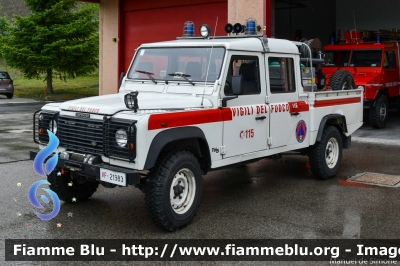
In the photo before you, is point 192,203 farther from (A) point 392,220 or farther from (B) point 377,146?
(B) point 377,146

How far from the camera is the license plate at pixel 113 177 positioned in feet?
17.5

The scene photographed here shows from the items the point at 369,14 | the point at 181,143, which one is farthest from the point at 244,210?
the point at 369,14

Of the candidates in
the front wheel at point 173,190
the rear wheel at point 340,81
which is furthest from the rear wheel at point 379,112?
the front wheel at point 173,190

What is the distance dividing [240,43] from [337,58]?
9.79m

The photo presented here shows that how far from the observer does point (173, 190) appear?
577 cm

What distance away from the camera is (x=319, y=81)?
9375 mm

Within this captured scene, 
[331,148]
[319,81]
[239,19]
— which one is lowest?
[331,148]

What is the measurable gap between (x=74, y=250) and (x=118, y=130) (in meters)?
1.28

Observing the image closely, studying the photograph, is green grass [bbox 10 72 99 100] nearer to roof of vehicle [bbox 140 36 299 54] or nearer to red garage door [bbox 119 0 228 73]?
red garage door [bbox 119 0 228 73]

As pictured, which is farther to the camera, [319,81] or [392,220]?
[319,81]

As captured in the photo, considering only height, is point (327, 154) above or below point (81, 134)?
below

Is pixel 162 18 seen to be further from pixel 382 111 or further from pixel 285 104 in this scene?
pixel 285 104

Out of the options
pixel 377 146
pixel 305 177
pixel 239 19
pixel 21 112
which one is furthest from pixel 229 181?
pixel 21 112

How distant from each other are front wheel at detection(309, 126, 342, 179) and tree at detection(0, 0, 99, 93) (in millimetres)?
20318
